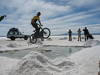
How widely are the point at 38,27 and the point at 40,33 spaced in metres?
0.70

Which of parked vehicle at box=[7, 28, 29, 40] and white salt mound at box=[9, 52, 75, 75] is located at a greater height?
parked vehicle at box=[7, 28, 29, 40]

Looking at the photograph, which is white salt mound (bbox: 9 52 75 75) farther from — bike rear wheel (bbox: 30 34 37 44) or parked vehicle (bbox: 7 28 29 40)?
parked vehicle (bbox: 7 28 29 40)

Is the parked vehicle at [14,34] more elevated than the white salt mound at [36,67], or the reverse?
the parked vehicle at [14,34]

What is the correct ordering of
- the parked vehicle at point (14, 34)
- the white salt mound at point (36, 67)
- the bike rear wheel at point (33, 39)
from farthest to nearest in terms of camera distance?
the parked vehicle at point (14, 34) < the bike rear wheel at point (33, 39) < the white salt mound at point (36, 67)

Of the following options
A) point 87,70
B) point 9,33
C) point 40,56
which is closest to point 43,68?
point 40,56

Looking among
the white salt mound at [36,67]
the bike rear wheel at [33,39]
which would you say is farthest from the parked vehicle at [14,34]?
the white salt mound at [36,67]

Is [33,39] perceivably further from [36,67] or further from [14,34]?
[14,34]

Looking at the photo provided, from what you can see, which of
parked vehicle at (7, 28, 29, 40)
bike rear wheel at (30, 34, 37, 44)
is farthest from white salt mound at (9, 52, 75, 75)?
parked vehicle at (7, 28, 29, 40)

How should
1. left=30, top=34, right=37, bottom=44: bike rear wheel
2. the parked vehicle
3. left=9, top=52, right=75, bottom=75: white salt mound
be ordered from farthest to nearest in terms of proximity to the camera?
the parked vehicle < left=30, top=34, right=37, bottom=44: bike rear wheel < left=9, top=52, right=75, bottom=75: white salt mound

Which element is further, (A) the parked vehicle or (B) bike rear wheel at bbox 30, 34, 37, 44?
(A) the parked vehicle

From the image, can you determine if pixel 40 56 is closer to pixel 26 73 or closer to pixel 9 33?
pixel 26 73

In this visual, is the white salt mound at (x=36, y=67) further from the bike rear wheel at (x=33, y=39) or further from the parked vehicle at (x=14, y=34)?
the parked vehicle at (x=14, y=34)

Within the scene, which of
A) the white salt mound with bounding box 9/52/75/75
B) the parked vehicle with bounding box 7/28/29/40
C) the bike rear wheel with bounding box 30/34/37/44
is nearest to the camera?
the white salt mound with bounding box 9/52/75/75

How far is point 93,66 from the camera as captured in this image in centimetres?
434
